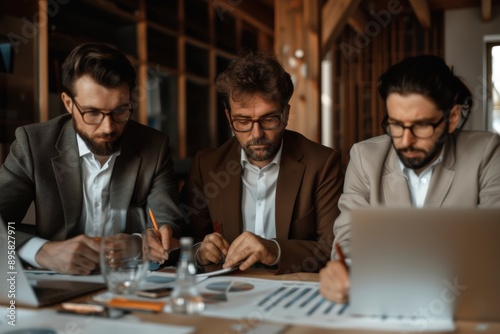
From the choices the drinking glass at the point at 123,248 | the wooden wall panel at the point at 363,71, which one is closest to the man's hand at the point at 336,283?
the drinking glass at the point at 123,248

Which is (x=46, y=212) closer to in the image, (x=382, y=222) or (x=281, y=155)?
(x=281, y=155)

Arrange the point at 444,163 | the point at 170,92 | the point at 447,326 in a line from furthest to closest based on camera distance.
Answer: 1. the point at 170,92
2. the point at 444,163
3. the point at 447,326

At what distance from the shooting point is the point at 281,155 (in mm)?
2164

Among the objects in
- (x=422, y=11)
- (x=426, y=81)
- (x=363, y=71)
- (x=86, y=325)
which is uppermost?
(x=422, y=11)

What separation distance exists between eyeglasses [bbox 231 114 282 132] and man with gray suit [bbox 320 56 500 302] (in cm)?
35

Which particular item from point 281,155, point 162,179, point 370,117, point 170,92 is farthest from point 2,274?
point 370,117

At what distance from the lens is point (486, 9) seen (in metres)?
6.92

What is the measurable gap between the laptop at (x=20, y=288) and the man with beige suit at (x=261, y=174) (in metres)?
0.83

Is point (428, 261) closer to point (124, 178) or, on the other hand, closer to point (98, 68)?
point (124, 178)

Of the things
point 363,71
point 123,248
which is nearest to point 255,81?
point 123,248

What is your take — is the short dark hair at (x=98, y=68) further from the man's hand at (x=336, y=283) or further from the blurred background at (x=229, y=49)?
the man's hand at (x=336, y=283)

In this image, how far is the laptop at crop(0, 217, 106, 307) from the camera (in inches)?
44.2

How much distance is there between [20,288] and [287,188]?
1160 mm

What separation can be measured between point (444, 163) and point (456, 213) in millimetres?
818
